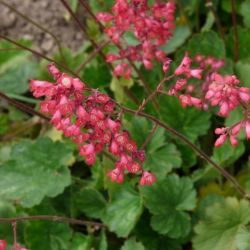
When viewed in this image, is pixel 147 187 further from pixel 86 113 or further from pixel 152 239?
pixel 86 113

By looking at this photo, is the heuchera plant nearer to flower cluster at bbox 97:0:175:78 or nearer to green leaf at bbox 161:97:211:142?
flower cluster at bbox 97:0:175:78

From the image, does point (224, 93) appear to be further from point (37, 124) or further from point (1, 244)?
point (37, 124)

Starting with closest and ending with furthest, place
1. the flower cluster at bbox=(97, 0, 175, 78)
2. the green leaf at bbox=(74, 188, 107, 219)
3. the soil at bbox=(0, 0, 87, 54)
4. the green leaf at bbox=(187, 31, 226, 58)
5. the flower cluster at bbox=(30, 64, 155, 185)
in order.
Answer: the flower cluster at bbox=(30, 64, 155, 185), the flower cluster at bbox=(97, 0, 175, 78), the green leaf at bbox=(74, 188, 107, 219), the green leaf at bbox=(187, 31, 226, 58), the soil at bbox=(0, 0, 87, 54)

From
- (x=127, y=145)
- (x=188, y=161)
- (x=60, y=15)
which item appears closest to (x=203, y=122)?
(x=188, y=161)

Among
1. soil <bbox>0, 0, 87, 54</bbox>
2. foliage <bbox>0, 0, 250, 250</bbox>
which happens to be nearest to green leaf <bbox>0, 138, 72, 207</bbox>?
foliage <bbox>0, 0, 250, 250</bbox>

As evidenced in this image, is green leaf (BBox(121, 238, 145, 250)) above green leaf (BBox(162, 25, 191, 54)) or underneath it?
underneath

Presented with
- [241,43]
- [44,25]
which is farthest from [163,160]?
[44,25]

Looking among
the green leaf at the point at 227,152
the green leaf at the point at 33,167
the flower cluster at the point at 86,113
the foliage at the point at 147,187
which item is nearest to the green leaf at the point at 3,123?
the foliage at the point at 147,187
